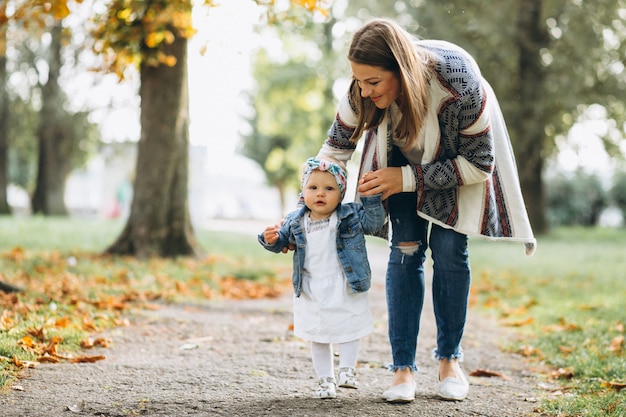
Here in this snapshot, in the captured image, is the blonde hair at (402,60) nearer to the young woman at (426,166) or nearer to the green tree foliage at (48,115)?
the young woman at (426,166)

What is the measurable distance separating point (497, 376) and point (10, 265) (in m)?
5.57

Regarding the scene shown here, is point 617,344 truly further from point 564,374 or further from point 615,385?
point 615,385

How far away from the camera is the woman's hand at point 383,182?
3145 mm

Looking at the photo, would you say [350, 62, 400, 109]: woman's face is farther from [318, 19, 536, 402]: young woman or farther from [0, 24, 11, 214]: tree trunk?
[0, 24, 11, 214]: tree trunk

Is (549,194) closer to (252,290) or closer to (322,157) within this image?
(252,290)

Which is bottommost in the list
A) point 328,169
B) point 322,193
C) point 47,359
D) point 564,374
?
point 564,374

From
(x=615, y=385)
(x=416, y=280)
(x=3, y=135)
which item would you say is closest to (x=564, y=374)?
(x=615, y=385)

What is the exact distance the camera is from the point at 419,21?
44.2 feet

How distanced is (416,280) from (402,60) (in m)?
1.05

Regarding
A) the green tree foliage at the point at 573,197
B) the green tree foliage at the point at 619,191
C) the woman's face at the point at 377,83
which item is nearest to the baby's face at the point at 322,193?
the woman's face at the point at 377,83

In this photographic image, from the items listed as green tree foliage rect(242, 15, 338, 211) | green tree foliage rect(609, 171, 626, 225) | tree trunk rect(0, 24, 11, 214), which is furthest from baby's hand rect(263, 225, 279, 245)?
green tree foliage rect(609, 171, 626, 225)

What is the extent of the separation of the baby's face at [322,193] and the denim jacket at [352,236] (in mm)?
61

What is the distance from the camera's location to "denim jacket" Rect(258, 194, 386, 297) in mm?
3172

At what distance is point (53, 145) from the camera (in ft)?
76.5
